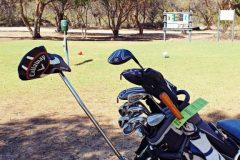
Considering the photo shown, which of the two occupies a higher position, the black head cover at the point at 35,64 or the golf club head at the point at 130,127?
the black head cover at the point at 35,64

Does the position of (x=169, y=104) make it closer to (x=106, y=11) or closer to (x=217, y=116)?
(x=217, y=116)

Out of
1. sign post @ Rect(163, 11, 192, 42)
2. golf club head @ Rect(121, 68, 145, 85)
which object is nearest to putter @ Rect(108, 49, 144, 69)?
golf club head @ Rect(121, 68, 145, 85)

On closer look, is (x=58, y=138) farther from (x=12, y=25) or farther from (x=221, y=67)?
(x=12, y=25)

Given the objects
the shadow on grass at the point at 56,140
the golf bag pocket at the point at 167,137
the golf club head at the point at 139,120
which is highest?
the golf club head at the point at 139,120

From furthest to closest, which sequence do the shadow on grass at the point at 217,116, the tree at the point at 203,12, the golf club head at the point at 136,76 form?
the tree at the point at 203,12, the shadow on grass at the point at 217,116, the golf club head at the point at 136,76

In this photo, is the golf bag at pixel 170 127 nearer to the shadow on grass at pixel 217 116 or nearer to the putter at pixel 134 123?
the putter at pixel 134 123

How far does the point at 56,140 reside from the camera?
501 centimetres

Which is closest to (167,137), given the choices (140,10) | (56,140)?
(56,140)

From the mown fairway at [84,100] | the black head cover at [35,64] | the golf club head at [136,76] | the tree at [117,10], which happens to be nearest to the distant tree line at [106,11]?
the tree at [117,10]

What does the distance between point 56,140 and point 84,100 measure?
236 cm

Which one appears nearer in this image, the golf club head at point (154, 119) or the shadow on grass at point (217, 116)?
the golf club head at point (154, 119)

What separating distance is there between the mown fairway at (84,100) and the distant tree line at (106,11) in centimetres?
1367

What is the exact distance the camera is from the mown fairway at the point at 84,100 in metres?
4.88

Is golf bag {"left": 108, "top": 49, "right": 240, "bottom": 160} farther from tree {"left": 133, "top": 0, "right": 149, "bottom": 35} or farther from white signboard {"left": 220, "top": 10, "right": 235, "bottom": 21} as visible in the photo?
tree {"left": 133, "top": 0, "right": 149, "bottom": 35}
